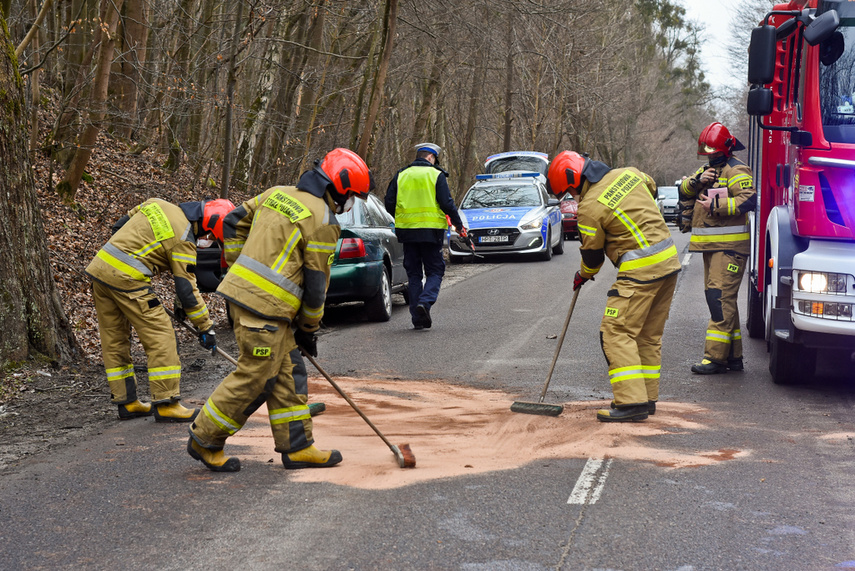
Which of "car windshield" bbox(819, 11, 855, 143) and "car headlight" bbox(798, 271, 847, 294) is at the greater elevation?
"car windshield" bbox(819, 11, 855, 143)

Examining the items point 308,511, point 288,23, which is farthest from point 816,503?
point 288,23

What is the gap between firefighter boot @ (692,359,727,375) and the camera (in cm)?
789

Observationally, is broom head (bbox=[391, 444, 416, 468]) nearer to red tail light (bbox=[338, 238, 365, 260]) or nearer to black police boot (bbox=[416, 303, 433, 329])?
black police boot (bbox=[416, 303, 433, 329])

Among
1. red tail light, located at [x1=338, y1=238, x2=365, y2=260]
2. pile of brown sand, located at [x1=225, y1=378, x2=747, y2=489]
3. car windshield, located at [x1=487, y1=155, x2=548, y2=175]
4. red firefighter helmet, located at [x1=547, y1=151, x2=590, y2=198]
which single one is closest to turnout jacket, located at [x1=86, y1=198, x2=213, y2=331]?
pile of brown sand, located at [x1=225, y1=378, x2=747, y2=489]

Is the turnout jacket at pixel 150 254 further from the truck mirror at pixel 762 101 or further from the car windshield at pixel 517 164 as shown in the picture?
the car windshield at pixel 517 164

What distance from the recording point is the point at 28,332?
7641 millimetres

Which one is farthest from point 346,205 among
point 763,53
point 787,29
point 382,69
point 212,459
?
point 382,69

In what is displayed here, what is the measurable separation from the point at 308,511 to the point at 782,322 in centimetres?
410

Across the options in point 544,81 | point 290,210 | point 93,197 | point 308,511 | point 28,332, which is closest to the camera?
point 308,511

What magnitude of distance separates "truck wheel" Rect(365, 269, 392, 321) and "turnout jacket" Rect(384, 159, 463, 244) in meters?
0.79

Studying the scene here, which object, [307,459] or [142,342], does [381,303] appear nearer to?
[142,342]

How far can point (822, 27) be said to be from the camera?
6250mm

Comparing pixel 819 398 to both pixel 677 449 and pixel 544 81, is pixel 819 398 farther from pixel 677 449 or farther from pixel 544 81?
pixel 544 81

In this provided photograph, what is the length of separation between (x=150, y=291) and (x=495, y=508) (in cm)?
329
